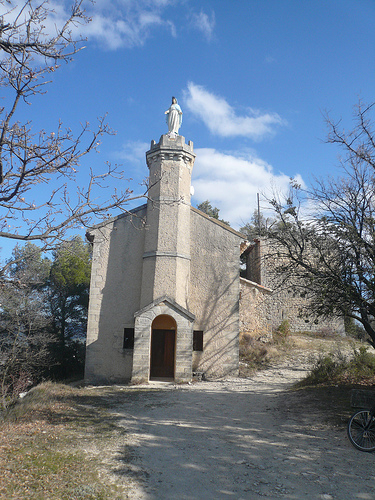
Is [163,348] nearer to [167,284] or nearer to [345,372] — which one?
[167,284]

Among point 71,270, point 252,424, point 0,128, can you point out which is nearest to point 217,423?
point 252,424

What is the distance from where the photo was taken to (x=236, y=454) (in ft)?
18.2

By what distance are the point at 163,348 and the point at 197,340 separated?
4.94 ft

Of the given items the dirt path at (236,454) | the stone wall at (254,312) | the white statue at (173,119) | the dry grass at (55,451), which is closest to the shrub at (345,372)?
the dirt path at (236,454)

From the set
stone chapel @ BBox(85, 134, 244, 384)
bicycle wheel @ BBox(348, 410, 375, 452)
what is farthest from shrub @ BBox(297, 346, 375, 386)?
bicycle wheel @ BBox(348, 410, 375, 452)

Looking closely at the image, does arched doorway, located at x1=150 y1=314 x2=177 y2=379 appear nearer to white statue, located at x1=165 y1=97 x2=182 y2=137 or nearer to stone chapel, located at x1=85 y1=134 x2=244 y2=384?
stone chapel, located at x1=85 y1=134 x2=244 y2=384

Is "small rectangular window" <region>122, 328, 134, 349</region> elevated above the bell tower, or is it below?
below

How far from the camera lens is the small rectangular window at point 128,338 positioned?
44.7ft

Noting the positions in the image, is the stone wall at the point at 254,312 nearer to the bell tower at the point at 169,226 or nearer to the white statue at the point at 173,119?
the bell tower at the point at 169,226

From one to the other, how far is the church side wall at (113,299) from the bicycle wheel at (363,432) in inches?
354

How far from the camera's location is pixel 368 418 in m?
5.69

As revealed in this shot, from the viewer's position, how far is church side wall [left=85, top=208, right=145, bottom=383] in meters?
13.5

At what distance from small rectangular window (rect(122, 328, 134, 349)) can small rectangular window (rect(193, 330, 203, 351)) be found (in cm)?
230

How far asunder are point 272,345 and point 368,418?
12342 millimetres
